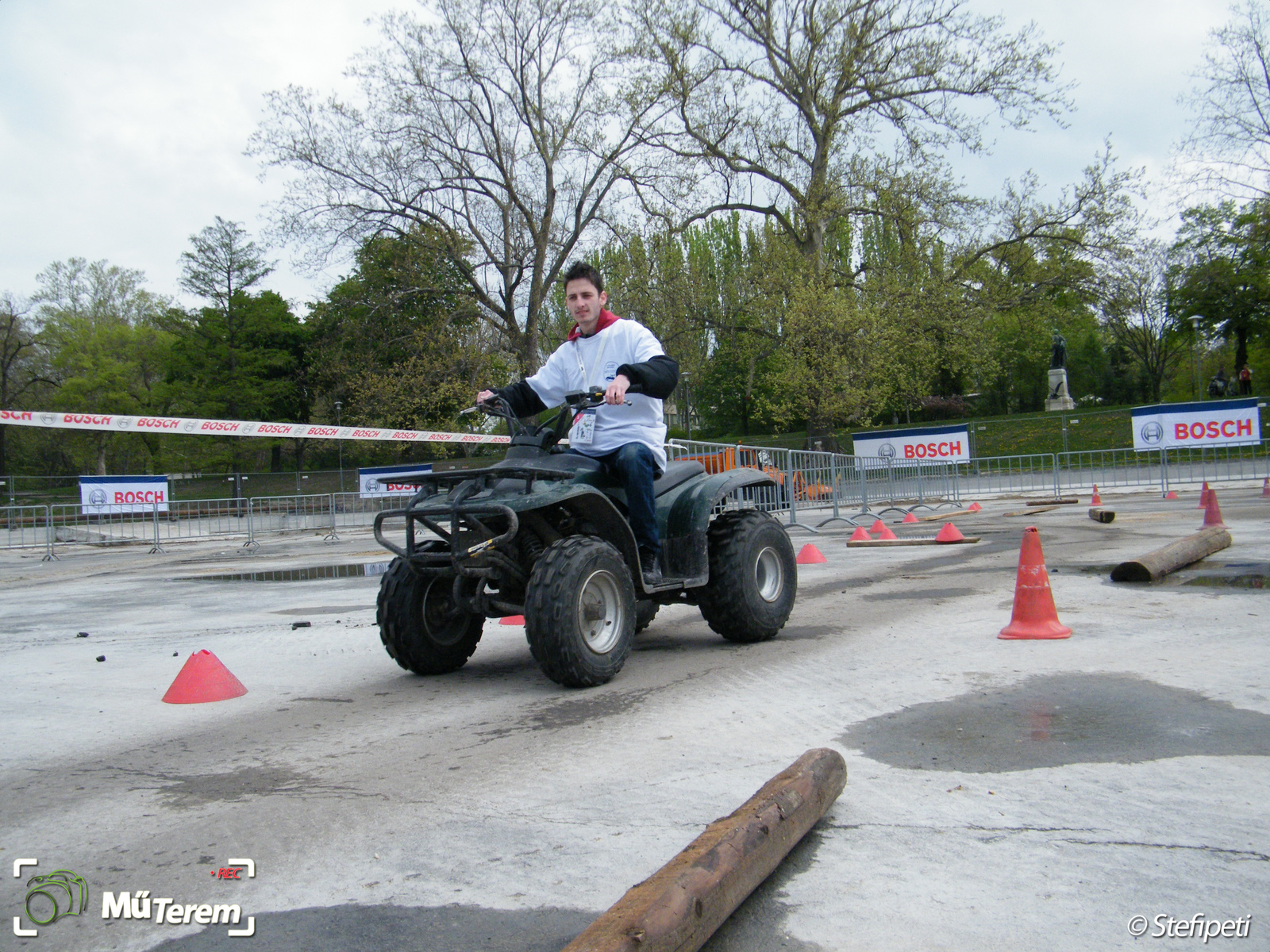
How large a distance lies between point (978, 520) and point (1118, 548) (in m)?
6.96

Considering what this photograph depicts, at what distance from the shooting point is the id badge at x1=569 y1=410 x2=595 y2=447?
521 centimetres

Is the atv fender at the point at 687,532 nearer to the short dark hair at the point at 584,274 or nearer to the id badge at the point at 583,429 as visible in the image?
the id badge at the point at 583,429

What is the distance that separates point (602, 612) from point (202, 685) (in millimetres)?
2136

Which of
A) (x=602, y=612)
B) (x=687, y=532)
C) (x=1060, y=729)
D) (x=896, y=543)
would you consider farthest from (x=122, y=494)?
(x=1060, y=729)

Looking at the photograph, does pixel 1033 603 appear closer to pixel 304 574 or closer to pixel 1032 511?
pixel 304 574

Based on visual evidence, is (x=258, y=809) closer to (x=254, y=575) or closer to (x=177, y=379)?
(x=254, y=575)

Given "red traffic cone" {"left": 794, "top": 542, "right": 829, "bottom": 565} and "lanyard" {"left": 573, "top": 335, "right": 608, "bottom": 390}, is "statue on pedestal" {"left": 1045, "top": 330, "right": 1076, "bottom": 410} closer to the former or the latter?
"red traffic cone" {"left": 794, "top": 542, "right": 829, "bottom": 565}

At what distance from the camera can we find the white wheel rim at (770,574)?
19.7ft

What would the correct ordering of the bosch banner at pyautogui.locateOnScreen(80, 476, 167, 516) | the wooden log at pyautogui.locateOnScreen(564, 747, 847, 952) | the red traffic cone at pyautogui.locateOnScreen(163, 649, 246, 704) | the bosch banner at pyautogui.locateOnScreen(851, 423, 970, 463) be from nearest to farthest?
the wooden log at pyautogui.locateOnScreen(564, 747, 847, 952)
the red traffic cone at pyautogui.locateOnScreen(163, 649, 246, 704)
the bosch banner at pyautogui.locateOnScreen(80, 476, 167, 516)
the bosch banner at pyautogui.locateOnScreen(851, 423, 970, 463)

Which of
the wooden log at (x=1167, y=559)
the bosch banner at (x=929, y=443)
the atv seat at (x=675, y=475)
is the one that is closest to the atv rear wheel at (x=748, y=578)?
the atv seat at (x=675, y=475)

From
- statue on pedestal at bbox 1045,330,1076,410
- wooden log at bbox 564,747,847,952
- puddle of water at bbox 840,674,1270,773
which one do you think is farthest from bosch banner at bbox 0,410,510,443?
statue on pedestal at bbox 1045,330,1076,410

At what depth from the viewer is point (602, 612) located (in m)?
4.80

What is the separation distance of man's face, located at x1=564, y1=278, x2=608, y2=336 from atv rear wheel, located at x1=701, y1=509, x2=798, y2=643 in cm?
154

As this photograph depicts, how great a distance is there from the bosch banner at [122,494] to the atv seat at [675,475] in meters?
22.2
